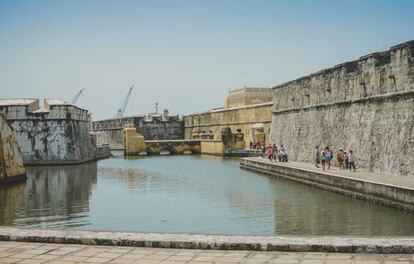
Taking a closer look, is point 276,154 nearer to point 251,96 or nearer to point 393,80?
point 393,80

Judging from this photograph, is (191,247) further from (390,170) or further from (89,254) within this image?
(390,170)

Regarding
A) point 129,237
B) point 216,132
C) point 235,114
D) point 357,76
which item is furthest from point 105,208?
point 216,132

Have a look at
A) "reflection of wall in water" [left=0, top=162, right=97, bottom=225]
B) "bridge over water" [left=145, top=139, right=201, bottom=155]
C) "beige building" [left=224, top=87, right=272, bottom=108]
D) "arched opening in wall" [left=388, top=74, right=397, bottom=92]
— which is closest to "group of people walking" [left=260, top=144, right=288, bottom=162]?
"reflection of wall in water" [left=0, top=162, right=97, bottom=225]

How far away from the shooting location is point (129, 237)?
4840mm

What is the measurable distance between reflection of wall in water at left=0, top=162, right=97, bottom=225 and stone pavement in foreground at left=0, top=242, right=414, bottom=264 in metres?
5.14

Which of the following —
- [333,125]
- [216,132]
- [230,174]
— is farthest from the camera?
[216,132]

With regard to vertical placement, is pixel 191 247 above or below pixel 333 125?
below

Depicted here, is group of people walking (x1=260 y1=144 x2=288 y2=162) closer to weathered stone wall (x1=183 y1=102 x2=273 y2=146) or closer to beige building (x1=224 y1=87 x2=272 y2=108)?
weathered stone wall (x1=183 y1=102 x2=273 y2=146)

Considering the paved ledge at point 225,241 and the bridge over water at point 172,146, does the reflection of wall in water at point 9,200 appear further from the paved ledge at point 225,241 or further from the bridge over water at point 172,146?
the bridge over water at point 172,146

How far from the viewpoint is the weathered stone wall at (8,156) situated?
47.1 ft

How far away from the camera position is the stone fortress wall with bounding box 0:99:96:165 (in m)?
22.7

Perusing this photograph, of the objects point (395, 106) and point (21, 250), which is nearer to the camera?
point (21, 250)

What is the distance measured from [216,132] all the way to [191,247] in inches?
1490

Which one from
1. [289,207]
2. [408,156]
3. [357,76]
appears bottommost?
[289,207]
